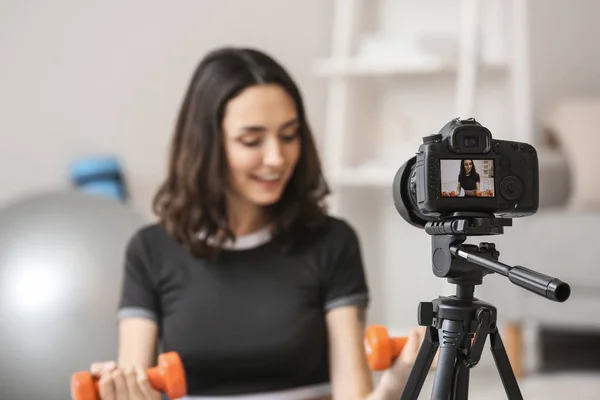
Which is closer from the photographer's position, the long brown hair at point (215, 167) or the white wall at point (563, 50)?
the long brown hair at point (215, 167)

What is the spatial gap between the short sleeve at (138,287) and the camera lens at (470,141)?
0.70m

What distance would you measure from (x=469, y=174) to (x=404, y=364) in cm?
31

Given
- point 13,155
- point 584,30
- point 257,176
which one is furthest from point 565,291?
point 584,30

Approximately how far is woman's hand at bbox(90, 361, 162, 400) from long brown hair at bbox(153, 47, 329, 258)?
0.35m

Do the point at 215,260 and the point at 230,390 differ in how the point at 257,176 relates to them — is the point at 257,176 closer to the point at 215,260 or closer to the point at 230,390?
the point at 215,260

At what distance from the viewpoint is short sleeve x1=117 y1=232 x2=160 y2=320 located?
1.30 metres

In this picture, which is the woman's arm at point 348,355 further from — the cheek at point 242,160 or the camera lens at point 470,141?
the camera lens at point 470,141

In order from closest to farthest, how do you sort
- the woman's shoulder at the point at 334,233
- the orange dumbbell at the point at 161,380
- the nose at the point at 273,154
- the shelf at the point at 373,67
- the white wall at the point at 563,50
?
the orange dumbbell at the point at 161,380 → the nose at the point at 273,154 → the woman's shoulder at the point at 334,233 → the shelf at the point at 373,67 → the white wall at the point at 563,50

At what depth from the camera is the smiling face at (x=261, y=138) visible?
4.08 feet

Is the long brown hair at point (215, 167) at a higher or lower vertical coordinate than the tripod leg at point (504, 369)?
higher

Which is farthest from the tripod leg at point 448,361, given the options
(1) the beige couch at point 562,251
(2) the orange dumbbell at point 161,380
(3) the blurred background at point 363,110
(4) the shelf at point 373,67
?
(4) the shelf at point 373,67

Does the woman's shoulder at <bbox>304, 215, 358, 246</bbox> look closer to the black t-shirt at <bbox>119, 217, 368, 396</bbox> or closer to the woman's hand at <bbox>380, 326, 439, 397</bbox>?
the black t-shirt at <bbox>119, 217, 368, 396</bbox>

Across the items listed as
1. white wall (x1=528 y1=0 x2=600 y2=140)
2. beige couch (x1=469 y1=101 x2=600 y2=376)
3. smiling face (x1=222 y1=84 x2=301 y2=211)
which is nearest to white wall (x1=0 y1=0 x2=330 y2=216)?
beige couch (x1=469 y1=101 x2=600 y2=376)

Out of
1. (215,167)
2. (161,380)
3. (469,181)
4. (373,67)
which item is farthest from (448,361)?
(373,67)
